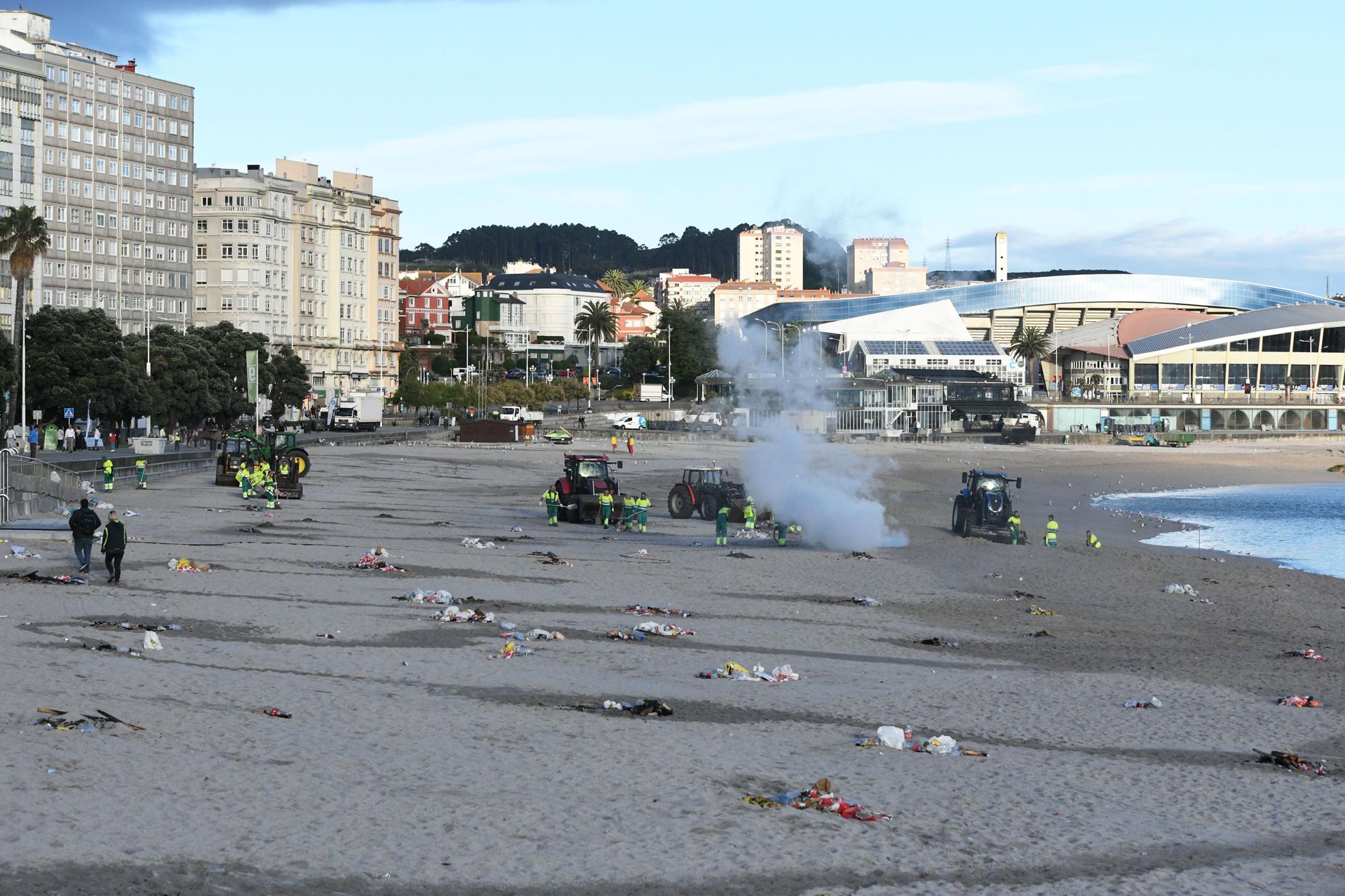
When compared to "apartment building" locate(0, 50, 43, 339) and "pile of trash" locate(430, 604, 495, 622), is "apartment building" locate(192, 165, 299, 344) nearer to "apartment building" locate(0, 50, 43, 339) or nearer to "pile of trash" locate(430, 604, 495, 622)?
"apartment building" locate(0, 50, 43, 339)

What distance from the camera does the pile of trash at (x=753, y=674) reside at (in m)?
17.7

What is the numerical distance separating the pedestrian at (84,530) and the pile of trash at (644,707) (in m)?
12.2

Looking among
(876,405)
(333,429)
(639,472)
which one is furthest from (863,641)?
(876,405)

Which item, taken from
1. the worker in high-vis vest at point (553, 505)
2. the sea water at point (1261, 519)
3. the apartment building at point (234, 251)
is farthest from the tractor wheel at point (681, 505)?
the apartment building at point (234, 251)

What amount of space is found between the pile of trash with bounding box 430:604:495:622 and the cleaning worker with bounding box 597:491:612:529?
17.6m

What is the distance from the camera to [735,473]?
176 ft

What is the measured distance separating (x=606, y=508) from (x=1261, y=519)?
25.7m

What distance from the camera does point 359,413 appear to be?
339 feet

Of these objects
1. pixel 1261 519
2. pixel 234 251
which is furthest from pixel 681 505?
pixel 234 251

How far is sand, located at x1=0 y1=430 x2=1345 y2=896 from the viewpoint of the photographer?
10.8m

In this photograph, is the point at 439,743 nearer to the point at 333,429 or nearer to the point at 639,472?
the point at 639,472

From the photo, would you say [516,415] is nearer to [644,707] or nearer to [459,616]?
[459,616]

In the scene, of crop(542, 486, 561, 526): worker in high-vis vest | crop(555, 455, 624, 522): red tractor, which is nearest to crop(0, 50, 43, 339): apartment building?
crop(542, 486, 561, 526): worker in high-vis vest

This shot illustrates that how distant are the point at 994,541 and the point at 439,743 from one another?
26.9 metres
